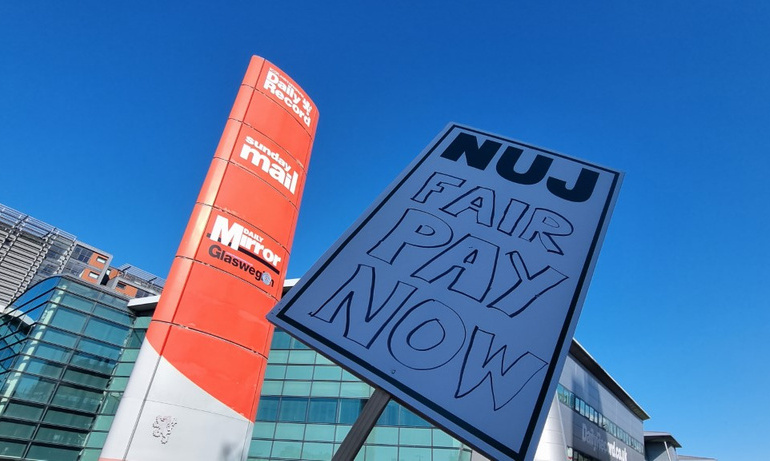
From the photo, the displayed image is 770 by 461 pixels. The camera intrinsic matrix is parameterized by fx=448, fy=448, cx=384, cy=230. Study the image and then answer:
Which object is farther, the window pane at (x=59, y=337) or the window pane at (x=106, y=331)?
the window pane at (x=106, y=331)

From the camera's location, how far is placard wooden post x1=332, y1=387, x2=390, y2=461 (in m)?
1.91

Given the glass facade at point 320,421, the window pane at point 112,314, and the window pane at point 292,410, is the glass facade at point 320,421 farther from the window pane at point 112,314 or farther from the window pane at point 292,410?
the window pane at point 112,314

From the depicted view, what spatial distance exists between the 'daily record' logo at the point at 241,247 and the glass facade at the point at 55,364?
14.9 meters

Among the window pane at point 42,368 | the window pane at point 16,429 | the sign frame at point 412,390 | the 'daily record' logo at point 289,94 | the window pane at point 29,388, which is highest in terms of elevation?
the 'daily record' logo at point 289,94

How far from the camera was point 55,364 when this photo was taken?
70.5ft

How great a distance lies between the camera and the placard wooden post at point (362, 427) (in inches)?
75.2

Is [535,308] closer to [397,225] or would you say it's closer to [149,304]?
[397,225]

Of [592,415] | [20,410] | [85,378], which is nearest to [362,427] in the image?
[20,410]

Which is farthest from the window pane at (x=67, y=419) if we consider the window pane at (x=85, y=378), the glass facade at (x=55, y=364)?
the window pane at (x=85, y=378)

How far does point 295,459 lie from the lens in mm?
20469

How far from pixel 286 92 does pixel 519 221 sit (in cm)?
1551

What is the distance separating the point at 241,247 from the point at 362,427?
12003mm

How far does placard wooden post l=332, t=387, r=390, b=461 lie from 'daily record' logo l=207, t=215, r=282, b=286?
37.4ft

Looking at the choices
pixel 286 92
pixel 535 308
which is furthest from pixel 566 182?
pixel 286 92
